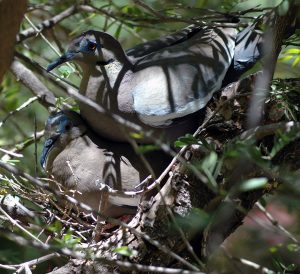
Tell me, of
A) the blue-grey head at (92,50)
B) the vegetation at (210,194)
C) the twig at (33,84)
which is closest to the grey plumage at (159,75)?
the blue-grey head at (92,50)

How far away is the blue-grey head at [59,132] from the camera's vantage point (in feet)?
9.14

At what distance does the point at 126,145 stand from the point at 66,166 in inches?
10.7

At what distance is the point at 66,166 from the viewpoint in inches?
109

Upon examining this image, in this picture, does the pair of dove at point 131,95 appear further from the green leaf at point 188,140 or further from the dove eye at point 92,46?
the green leaf at point 188,140

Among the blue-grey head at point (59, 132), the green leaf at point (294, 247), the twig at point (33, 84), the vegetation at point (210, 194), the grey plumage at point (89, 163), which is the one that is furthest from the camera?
the twig at point (33, 84)

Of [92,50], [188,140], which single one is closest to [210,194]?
[188,140]

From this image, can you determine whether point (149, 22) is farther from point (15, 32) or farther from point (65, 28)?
point (15, 32)

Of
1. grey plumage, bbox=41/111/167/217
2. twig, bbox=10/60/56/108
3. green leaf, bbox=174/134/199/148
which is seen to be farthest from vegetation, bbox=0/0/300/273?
twig, bbox=10/60/56/108

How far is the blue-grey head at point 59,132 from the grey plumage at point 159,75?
0.22 ft

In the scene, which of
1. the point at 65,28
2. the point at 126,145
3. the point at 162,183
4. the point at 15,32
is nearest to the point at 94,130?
the point at 126,145

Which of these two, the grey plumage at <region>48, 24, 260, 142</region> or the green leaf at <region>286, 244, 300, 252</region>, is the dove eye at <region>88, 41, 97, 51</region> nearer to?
the grey plumage at <region>48, 24, 260, 142</region>

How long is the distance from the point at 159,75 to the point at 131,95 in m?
0.14

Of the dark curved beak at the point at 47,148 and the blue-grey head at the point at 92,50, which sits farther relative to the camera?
the dark curved beak at the point at 47,148

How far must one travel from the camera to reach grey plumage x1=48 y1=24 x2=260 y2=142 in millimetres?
2482
